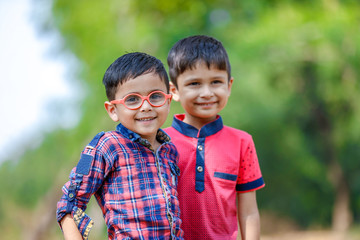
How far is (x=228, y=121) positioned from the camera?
845cm

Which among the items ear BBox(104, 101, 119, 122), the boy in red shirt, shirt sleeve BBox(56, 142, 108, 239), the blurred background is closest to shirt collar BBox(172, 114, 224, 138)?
the boy in red shirt

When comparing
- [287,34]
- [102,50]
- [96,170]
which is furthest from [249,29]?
[96,170]

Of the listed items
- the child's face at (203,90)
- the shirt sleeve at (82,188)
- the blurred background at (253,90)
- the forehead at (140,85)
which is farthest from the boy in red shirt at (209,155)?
the blurred background at (253,90)

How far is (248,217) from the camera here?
7.14 ft

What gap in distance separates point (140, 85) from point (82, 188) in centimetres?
43

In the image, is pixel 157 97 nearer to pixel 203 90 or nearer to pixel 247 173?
pixel 203 90

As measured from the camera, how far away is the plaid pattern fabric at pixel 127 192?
1666 millimetres

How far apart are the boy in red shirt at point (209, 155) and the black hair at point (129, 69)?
12.8 inches

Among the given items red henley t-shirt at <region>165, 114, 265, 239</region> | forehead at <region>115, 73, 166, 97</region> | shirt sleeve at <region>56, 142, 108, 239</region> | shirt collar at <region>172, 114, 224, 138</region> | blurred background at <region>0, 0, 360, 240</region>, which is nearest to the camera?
shirt sleeve at <region>56, 142, 108, 239</region>

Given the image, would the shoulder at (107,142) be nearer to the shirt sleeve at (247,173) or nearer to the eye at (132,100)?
the eye at (132,100)

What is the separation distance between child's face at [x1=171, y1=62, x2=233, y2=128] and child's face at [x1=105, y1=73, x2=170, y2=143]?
328 millimetres

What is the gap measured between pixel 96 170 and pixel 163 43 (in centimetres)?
564

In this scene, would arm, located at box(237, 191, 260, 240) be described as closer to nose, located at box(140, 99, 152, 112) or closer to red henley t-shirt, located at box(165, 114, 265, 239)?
red henley t-shirt, located at box(165, 114, 265, 239)

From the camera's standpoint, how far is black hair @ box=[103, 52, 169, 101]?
5.81 ft
